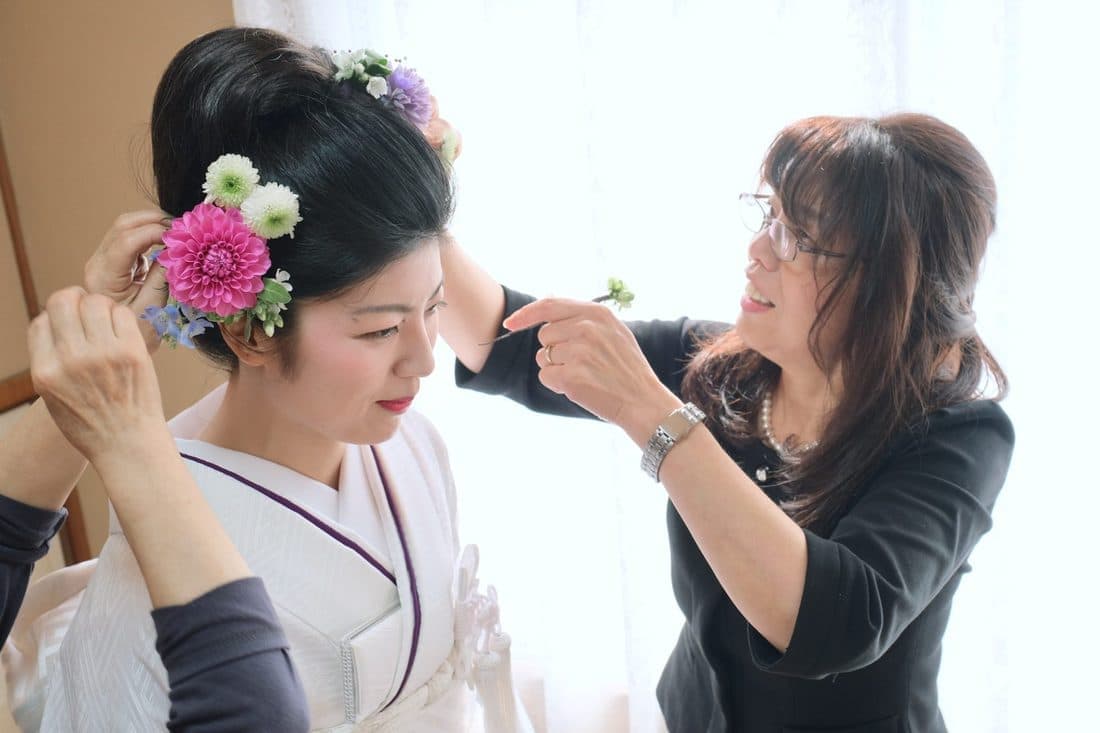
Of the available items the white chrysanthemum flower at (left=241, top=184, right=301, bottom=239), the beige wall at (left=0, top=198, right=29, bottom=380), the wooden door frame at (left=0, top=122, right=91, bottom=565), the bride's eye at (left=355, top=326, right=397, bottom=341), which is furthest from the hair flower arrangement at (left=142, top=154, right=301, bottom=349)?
the beige wall at (left=0, top=198, right=29, bottom=380)

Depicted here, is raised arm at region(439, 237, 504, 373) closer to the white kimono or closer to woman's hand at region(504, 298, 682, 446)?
woman's hand at region(504, 298, 682, 446)

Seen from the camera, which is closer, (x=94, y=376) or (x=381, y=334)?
(x=94, y=376)

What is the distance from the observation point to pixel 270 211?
0.98 metres

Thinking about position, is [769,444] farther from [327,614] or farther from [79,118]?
[79,118]

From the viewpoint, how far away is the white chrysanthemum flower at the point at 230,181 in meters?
0.99

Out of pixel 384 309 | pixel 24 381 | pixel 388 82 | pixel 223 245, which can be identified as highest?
pixel 388 82

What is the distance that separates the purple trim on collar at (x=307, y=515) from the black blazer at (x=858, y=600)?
1.54 ft

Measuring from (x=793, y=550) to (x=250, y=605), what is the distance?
64cm

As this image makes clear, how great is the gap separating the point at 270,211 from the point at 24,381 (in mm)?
1323

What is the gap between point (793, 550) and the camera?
119cm

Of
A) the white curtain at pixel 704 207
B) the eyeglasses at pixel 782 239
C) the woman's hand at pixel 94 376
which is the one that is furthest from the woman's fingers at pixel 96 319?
the white curtain at pixel 704 207

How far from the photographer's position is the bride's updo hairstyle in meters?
1.03

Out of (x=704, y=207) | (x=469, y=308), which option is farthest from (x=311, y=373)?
(x=704, y=207)

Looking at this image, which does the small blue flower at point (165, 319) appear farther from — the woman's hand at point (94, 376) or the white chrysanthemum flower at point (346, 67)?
the white chrysanthemum flower at point (346, 67)
